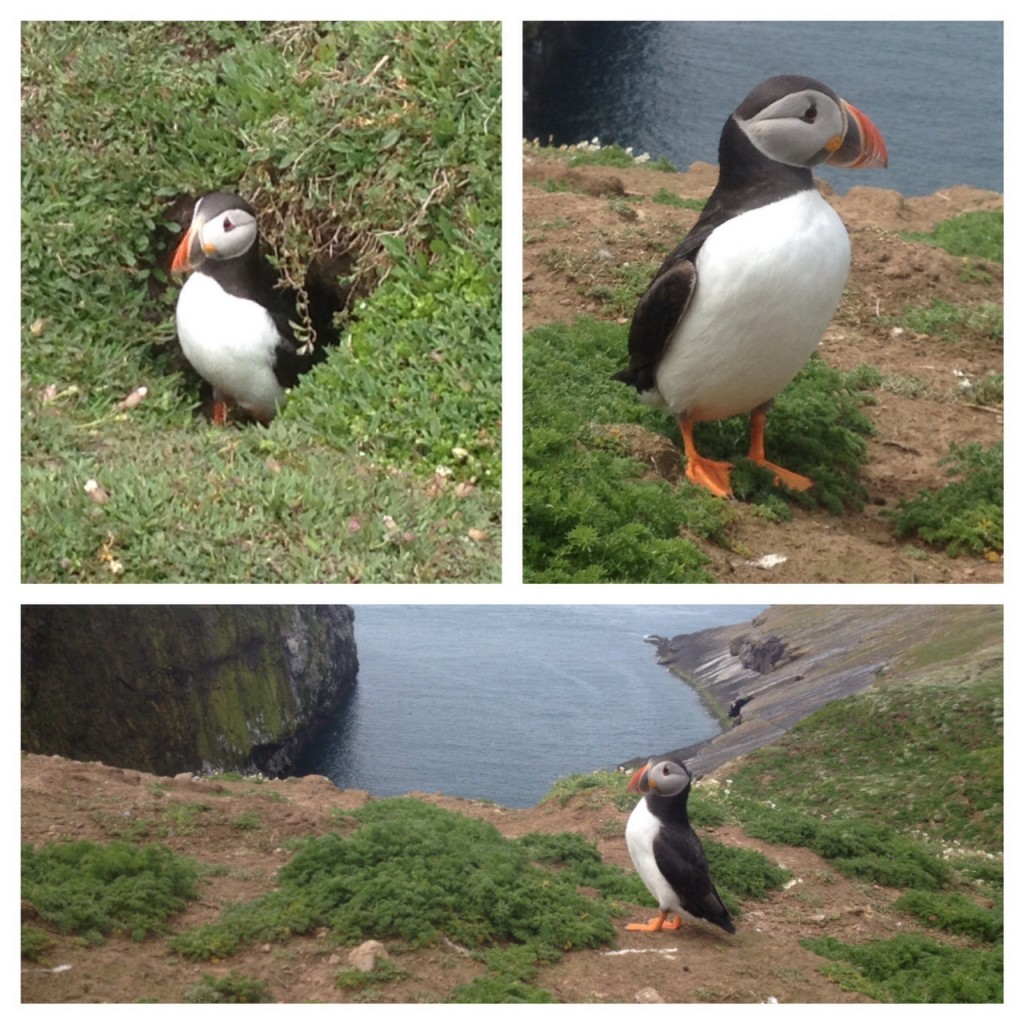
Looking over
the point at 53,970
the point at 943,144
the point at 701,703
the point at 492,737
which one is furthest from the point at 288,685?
the point at 943,144

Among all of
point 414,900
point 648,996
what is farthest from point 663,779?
point 414,900

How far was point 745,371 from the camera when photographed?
5.00 metres

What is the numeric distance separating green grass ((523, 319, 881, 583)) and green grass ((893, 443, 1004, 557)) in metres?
0.29

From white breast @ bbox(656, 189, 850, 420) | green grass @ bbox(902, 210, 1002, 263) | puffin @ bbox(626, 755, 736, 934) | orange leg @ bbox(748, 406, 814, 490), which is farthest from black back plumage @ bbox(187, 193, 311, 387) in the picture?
green grass @ bbox(902, 210, 1002, 263)

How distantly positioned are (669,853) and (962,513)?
2.00 meters

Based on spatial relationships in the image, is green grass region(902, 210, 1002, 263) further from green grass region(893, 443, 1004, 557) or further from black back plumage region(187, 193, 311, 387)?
black back plumage region(187, 193, 311, 387)

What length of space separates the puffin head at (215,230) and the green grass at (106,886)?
9.05ft

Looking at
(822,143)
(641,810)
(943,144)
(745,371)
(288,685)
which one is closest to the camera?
(822,143)

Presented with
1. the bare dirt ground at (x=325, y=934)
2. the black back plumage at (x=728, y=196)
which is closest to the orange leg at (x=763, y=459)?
the black back plumage at (x=728, y=196)

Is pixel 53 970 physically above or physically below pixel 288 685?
below

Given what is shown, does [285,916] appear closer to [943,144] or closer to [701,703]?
[701,703]

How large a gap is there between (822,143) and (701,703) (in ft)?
9.61

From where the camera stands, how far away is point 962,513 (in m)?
5.36

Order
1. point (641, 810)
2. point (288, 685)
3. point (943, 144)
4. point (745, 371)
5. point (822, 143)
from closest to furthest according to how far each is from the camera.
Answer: point (822, 143), point (745, 371), point (641, 810), point (288, 685), point (943, 144)
